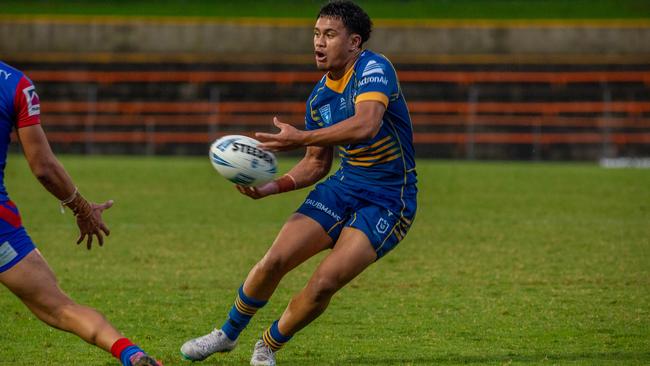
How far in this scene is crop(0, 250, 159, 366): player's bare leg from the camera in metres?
5.53

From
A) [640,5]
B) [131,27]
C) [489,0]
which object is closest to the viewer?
[131,27]

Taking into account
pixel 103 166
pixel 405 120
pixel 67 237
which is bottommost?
pixel 103 166

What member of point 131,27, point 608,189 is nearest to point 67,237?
point 608,189

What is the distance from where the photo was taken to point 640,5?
41.1 meters

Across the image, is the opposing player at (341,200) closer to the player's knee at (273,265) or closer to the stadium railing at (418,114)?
the player's knee at (273,265)

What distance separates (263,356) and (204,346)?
373mm

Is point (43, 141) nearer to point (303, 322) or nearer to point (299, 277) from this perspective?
point (303, 322)

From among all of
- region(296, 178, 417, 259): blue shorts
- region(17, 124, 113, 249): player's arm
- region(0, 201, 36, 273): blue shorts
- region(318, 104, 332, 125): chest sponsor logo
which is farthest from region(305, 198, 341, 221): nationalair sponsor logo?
region(0, 201, 36, 273): blue shorts

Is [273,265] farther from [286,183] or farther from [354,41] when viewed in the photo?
[354,41]

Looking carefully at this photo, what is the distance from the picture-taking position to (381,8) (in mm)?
41312

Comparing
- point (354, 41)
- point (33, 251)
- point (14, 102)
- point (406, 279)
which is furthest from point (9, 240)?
point (406, 279)

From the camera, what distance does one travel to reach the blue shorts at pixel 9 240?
216 inches

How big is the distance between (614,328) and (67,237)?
300 inches

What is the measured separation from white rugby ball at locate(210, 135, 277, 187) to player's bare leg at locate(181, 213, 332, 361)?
40 cm
